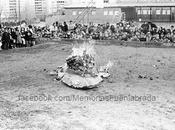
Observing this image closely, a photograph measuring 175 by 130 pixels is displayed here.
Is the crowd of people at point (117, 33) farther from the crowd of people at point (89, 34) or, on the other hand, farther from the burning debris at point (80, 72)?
the burning debris at point (80, 72)

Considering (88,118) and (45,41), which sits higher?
(45,41)

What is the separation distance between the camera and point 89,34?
63.9 ft

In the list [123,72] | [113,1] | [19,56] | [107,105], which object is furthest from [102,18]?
[107,105]

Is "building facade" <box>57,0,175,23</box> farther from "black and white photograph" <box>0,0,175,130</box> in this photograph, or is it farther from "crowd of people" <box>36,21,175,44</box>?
"black and white photograph" <box>0,0,175,130</box>

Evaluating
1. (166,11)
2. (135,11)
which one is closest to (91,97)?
(166,11)

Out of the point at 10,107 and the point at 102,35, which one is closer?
the point at 10,107

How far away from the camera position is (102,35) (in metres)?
19.3

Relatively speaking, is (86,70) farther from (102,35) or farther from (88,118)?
(102,35)

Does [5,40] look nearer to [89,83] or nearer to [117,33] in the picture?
[117,33]

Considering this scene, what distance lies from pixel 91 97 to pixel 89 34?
A: 446 inches

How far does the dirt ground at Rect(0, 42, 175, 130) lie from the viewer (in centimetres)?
676

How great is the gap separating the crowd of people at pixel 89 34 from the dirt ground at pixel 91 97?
3.20m

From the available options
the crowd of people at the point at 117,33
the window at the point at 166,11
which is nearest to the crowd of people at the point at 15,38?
the crowd of people at the point at 117,33

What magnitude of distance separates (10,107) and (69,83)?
2259 millimetres
